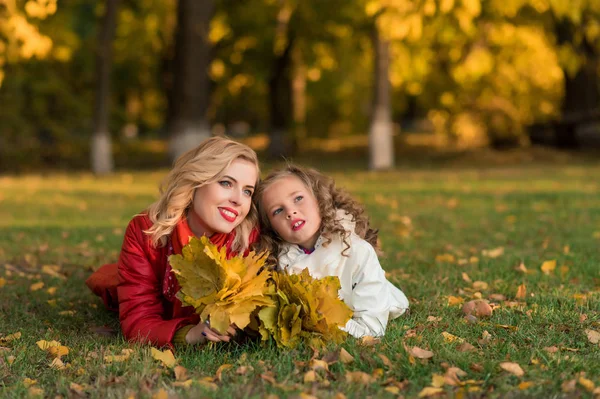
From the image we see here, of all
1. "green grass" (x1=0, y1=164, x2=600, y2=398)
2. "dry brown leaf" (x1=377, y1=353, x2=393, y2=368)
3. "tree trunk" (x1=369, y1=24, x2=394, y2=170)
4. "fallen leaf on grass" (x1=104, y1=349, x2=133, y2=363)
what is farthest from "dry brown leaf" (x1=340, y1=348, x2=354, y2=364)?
"tree trunk" (x1=369, y1=24, x2=394, y2=170)

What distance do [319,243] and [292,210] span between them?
0.78 feet

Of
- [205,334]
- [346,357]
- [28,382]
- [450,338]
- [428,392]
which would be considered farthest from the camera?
[450,338]

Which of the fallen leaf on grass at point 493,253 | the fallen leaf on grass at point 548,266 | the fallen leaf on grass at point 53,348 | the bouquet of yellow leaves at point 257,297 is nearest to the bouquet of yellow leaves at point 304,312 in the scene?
the bouquet of yellow leaves at point 257,297

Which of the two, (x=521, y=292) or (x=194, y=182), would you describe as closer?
(x=194, y=182)

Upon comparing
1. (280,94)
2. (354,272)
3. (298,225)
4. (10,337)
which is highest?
(280,94)

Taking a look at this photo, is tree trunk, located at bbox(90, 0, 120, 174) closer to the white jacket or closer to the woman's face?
the woman's face

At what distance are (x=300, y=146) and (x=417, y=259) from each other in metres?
21.6

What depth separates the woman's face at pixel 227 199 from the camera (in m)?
4.06

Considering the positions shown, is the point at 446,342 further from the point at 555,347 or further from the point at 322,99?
the point at 322,99

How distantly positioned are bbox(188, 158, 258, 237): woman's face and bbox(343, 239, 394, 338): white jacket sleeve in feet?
2.12

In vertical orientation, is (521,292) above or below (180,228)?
below

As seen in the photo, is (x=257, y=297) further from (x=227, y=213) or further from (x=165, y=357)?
(x=227, y=213)

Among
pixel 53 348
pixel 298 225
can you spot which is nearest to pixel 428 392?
pixel 298 225

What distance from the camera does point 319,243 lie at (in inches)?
165
